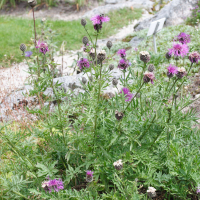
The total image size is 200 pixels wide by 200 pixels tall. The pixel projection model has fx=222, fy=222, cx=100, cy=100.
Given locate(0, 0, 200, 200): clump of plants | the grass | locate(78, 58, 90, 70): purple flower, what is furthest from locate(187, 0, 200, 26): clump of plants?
locate(78, 58, 90, 70): purple flower

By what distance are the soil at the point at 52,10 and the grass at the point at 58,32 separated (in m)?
1.89

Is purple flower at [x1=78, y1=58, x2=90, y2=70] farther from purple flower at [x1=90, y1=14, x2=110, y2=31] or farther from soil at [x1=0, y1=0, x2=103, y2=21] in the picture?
soil at [x1=0, y1=0, x2=103, y2=21]

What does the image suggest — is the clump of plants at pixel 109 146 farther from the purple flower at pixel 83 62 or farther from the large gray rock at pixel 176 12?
the large gray rock at pixel 176 12

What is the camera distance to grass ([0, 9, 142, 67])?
21.0 ft

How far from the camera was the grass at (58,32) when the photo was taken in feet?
21.0

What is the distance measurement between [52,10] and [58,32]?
13.5 ft

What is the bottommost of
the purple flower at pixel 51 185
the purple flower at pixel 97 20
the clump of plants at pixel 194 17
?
the purple flower at pixel 51 185

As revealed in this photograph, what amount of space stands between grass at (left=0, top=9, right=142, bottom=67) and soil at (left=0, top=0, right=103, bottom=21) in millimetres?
1888

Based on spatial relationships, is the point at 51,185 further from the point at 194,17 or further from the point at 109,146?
the point at 194,17

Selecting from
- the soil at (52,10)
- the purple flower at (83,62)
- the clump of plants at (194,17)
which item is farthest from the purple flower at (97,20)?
the soil at (52,10)

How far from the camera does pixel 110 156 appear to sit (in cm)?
155

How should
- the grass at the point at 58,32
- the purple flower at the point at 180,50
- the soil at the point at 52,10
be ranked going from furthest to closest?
1. the soil at the point at 52,10
2. the grass at the point at 58,32
3. the purple flower at the point at 180,50

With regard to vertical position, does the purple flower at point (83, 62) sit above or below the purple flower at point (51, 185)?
above

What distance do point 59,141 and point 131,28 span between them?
763 cm
